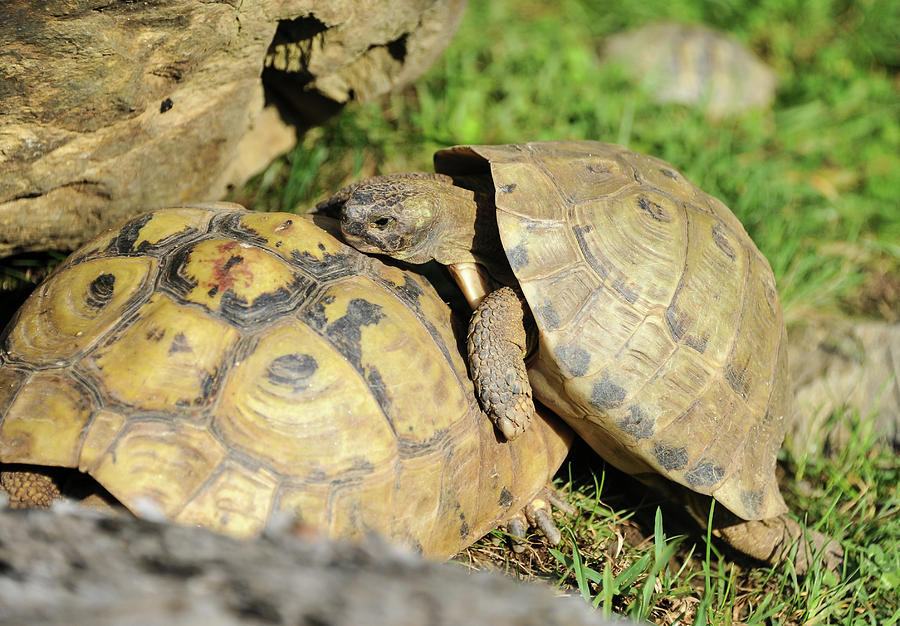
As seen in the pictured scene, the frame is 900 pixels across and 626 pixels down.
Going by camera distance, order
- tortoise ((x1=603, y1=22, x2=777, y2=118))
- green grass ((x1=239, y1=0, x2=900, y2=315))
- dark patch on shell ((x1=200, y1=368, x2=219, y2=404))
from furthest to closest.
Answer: tortoise ((x1=603, y1=22, x2=777, y2=118))
green grass ((x1=239, y1=0, x2=900, y2=315))
dark patch on shell ((x1=200, y1=368, x2=219, y2=404))

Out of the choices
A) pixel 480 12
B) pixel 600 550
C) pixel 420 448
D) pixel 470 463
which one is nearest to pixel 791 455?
pixel 600 550

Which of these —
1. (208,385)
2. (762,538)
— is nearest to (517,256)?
(208,385)

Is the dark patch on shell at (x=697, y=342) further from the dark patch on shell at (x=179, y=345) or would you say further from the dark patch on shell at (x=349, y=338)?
the dark patch on shell at (x=179, y=345)

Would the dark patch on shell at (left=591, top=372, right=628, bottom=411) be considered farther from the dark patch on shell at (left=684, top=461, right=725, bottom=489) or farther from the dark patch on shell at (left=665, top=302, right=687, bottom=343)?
the dark patch on shell at (left=684, top=461, right=725, bottom=489)

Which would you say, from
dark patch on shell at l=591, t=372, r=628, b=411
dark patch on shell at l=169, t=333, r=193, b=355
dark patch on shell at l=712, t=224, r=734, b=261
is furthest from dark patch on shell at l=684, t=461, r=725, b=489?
dark patch on shell at l=169, t=333, r=193, b=355

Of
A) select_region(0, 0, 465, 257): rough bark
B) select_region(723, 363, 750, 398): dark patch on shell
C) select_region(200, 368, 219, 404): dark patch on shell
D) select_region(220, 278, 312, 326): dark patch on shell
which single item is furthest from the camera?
select_region(723, 363, 750, 398): dark patch on shell

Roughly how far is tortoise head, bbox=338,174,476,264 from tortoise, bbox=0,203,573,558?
12 centimetres

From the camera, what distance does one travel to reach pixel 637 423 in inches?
113

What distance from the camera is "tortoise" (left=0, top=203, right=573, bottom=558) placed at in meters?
2.27

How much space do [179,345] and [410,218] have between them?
1.03 m

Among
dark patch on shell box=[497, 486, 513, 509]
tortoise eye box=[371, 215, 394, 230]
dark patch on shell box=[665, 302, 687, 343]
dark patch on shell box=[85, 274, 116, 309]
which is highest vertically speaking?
tortoise eye box=[371, 215, 394, 230]

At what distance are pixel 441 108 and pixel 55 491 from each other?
381 cm

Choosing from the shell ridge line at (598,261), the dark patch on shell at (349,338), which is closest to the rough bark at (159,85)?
the dark patch on shell at (349,338)

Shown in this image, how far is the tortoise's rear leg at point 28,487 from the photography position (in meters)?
2.29
